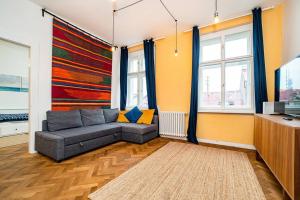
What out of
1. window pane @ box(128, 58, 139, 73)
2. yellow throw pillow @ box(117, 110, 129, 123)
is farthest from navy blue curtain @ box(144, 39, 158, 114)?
yellow throw pillow @ box(117, 110, 129, 123)

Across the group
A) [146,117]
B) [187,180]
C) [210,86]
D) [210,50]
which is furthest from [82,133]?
[210,50]

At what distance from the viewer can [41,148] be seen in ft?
8.67

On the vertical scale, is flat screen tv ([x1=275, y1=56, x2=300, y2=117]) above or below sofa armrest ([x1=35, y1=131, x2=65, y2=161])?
above

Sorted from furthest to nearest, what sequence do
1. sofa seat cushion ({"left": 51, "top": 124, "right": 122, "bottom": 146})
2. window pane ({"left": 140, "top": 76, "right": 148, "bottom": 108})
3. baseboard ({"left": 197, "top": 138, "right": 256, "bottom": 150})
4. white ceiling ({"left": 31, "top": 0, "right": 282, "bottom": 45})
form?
window pane ({"left": 140, "top": 76, "right": 148, "bottom": 108}), baseboard ({"left": 197, "top": 138, "right": 256, "bottom": 150}), white ceiling ({"left": 31, "top": 0, "right": 282, "bottom": 45}), sofa seat cushion ({"left": 51, "top": 124, "right": 122, "bottom": 146})

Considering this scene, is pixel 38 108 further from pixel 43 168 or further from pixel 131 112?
pixel 131 112

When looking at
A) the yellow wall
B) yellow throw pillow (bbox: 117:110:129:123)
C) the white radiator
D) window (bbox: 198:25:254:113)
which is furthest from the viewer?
yellow throw pillow (bbox: 117:110:129:123)

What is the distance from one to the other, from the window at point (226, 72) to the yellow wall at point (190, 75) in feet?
0.59

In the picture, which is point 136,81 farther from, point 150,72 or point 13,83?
point 13,83

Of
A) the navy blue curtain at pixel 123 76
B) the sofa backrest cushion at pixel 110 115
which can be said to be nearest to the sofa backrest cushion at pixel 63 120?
the sofa backrest cushion at pixel 110 115

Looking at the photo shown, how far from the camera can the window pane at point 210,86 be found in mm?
3607

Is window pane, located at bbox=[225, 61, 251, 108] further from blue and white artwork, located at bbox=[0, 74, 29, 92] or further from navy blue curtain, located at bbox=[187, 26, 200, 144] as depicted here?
blue and white artwork, located at bbox=[0, 74, 29, 92]

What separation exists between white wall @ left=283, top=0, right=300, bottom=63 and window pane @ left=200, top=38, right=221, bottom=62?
1248mm

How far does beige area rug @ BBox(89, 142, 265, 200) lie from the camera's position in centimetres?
155

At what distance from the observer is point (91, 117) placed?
3.68 m
